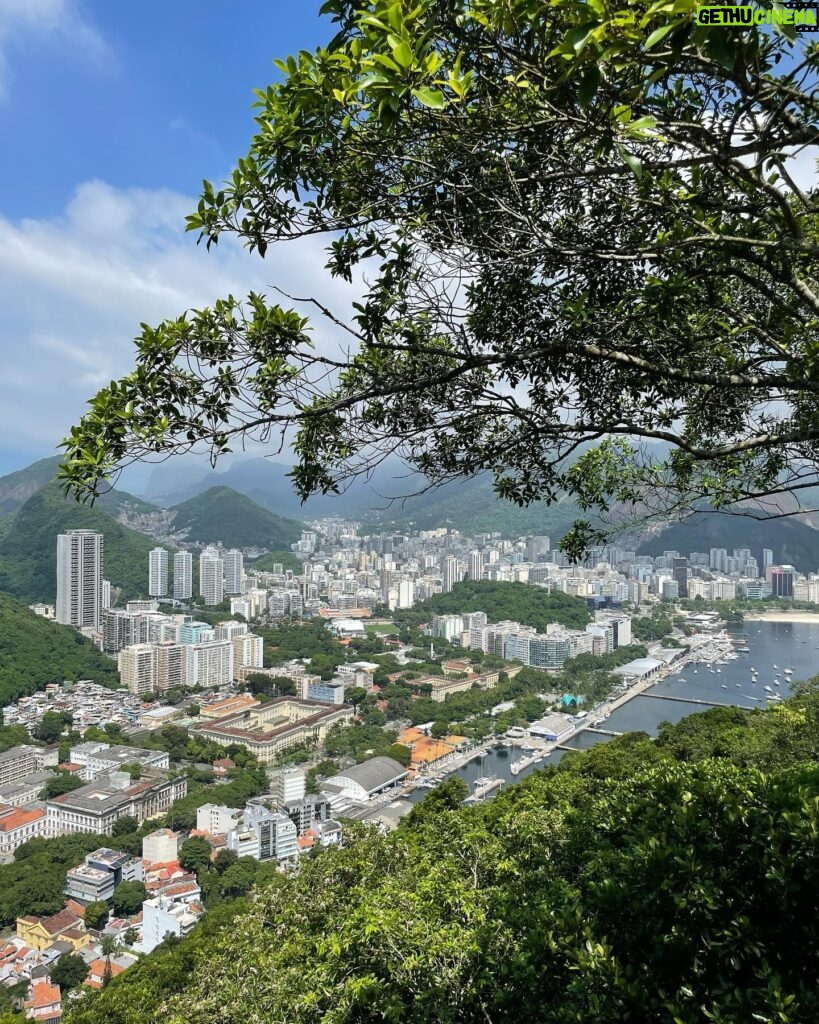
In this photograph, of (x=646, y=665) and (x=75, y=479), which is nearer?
(x=75, y=479)

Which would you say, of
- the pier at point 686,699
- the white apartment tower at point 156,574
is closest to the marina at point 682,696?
the pier at point 686,699

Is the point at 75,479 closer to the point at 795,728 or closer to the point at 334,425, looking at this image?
the point at 334,425

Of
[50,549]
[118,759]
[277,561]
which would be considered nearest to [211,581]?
[50,549]

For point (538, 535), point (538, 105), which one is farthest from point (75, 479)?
point (538, 535)

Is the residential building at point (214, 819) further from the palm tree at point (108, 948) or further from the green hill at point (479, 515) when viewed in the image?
the green hill at point (479, 515)

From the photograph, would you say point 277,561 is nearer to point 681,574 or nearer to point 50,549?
point 50,549

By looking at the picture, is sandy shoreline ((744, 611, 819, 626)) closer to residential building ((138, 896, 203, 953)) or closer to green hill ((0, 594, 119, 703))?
residential building ((138, 896, 203, 953))
